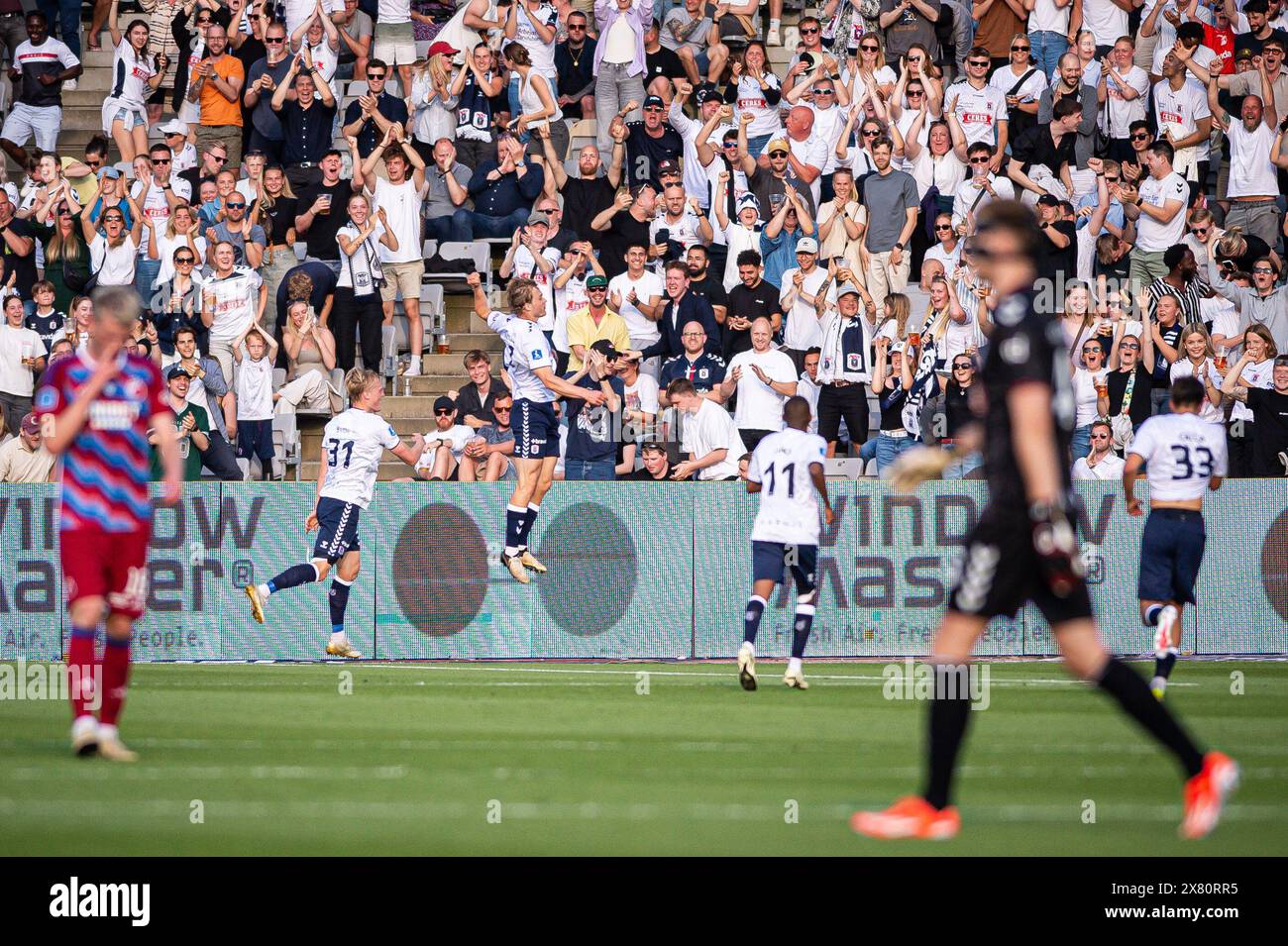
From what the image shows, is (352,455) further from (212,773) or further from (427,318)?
(212,773)

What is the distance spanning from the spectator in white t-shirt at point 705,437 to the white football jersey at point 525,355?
1.85 m

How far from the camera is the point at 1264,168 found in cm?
2239

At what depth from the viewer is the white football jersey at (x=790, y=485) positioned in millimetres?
15102

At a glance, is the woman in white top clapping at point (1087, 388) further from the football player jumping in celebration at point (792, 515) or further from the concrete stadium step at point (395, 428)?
the concrete stadium step at point (395, 428)

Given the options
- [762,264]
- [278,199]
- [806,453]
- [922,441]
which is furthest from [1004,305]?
[278,199]

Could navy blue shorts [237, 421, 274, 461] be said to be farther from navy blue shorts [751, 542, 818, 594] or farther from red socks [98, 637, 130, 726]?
red socks [98, 637, 130, 726]

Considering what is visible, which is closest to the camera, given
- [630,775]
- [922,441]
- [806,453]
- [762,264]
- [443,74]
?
[630,775]

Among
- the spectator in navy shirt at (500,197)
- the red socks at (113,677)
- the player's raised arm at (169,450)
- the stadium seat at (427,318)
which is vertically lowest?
the red socks at (113,677)

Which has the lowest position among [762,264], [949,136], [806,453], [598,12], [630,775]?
[630,775]

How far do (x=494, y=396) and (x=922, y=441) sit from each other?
4923mm

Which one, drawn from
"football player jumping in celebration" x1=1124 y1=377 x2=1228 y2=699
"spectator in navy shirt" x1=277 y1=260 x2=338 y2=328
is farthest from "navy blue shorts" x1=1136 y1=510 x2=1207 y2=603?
"spectator in navy shirt" x1=277 y1=260 x2=338 y2=328

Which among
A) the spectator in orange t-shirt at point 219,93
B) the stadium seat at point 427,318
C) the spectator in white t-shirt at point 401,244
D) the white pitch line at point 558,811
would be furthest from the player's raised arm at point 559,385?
the white pitch line at point 558,811

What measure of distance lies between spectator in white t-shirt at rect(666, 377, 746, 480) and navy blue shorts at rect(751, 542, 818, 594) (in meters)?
4.04

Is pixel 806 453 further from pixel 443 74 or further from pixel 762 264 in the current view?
pixel 443 74
